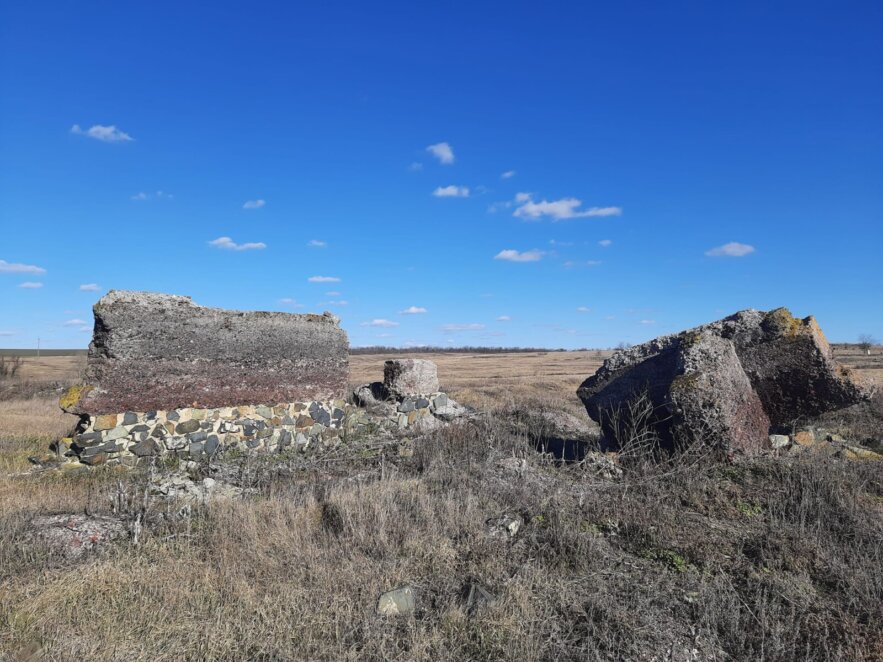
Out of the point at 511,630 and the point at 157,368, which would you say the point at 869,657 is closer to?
the point at 511,630

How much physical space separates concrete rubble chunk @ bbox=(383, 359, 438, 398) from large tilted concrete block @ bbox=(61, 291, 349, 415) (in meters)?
1.66

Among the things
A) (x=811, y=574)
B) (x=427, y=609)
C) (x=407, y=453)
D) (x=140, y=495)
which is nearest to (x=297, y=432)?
(x=407, y=453)

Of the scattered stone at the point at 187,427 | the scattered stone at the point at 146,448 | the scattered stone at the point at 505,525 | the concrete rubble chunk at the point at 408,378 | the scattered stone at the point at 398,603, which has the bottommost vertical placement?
the scattered stone at the point at 398,603

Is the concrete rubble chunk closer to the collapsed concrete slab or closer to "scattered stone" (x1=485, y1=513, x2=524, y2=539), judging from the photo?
the collapsed concrete slab

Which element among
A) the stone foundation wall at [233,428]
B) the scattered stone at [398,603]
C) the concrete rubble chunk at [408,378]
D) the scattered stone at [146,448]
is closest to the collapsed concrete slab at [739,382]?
the scattered stone at [398,603]

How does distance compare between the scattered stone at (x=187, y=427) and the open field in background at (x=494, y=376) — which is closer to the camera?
the scattered stone at (x=187, y=427)

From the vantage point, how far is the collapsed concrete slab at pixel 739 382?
6.23 metres

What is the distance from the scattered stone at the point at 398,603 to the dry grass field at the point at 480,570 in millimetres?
64

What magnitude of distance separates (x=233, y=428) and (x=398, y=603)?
6513 millimetres

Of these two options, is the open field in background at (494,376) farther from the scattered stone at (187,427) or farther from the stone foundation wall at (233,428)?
the scattered stone at (187,427)

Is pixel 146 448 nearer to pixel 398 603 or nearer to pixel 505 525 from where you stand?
pixel 505 525

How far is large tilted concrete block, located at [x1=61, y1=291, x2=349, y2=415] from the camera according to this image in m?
7.85

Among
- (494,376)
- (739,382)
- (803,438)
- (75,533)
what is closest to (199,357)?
(75,533)

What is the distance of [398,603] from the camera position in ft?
11.6
